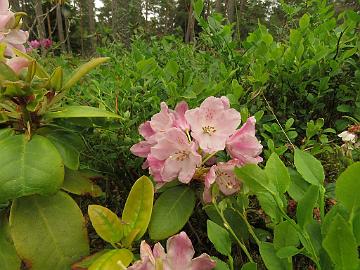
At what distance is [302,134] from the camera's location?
1964mm

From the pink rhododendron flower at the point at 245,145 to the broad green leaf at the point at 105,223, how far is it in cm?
35

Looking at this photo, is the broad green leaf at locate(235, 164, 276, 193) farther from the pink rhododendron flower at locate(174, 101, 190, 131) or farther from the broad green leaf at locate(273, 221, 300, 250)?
the pink rhododendron flower at locate(174, 101, 190, 131)

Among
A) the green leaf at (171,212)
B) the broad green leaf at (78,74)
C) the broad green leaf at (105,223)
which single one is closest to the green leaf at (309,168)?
the green leaf at (171,212)

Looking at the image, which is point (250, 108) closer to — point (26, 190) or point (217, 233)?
point (217, 233)

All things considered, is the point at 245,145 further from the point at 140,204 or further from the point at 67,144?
the point at 67,144

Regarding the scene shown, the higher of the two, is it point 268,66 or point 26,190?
point 268,66

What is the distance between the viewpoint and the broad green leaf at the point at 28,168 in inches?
40.1

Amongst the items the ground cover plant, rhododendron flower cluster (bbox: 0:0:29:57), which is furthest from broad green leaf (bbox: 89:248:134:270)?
rhododendron flower cluster (bbox: 0:0:29:57)

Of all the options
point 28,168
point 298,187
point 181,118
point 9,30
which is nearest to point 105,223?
point 28,168

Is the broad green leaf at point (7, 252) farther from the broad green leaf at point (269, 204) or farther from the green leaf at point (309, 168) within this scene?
the green leaf at point (309, 168)

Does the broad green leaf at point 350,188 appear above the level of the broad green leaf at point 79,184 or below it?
above

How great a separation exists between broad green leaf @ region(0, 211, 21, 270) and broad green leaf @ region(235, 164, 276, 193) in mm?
667

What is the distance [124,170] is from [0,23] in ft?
2.13

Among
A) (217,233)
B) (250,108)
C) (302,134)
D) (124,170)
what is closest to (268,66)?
(250,108)
